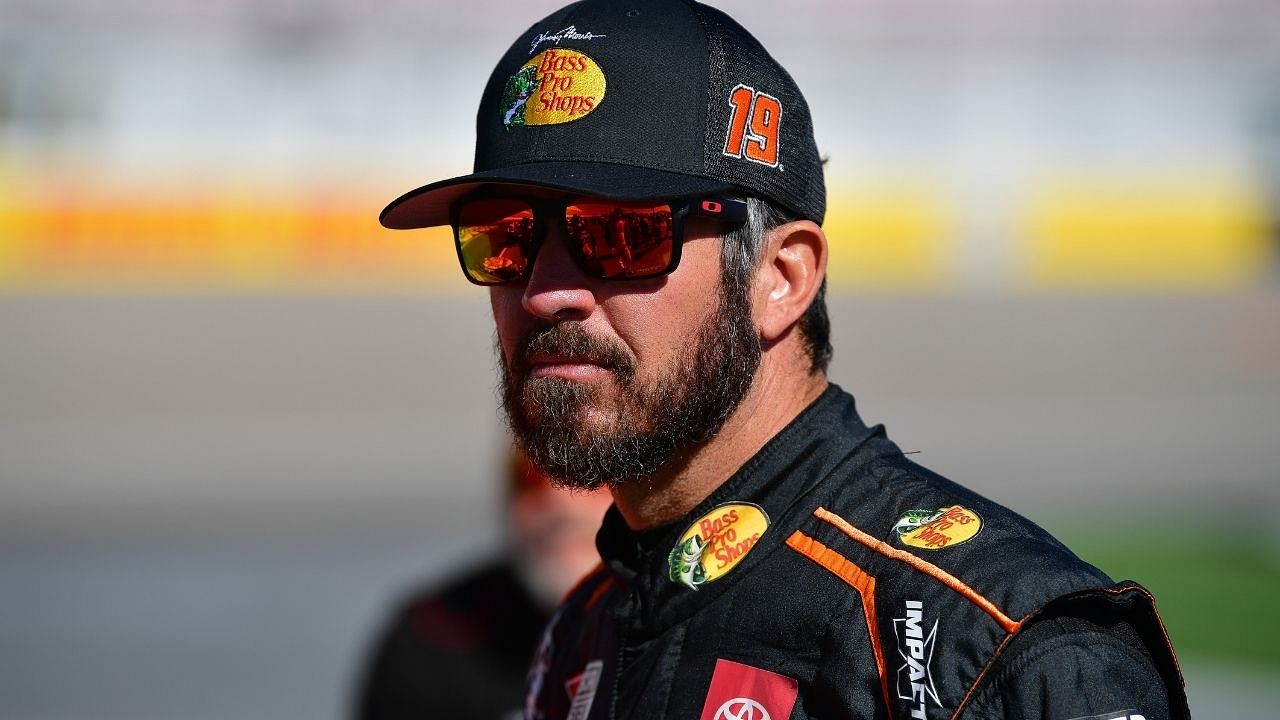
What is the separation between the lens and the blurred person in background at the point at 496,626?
404 cm

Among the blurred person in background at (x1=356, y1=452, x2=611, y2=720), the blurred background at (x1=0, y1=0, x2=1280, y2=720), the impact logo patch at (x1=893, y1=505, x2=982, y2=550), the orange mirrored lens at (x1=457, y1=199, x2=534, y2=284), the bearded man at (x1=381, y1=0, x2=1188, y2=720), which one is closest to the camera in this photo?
the impact logo patch at (x1=893, y1=505, x2=982, y2=550)

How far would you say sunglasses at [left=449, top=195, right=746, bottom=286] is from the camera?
2.01 m

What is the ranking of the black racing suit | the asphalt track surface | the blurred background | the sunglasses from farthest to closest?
the blurred background
the asphalt track surface
the sunglasses
the black racing suit

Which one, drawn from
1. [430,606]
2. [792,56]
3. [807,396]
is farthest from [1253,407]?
[807,396]

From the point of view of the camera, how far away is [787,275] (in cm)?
220

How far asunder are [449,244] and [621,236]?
16.1 meters

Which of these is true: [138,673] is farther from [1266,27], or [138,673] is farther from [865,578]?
[1266,27]

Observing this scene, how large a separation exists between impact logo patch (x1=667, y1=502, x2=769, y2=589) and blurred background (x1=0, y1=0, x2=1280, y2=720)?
12.8 metres

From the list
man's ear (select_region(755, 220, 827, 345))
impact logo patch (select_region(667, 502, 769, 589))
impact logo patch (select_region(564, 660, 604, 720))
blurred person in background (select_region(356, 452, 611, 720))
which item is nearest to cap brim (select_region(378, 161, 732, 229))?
man's ear (select_region(755, 220, 827, 345))

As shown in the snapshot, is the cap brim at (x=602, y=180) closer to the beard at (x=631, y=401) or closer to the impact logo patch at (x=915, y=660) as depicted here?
the beard at (x=631, y=401)

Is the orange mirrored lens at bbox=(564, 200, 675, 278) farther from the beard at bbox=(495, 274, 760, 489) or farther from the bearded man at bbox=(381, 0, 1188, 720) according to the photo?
the beard at bbox=(495, 274, 760, 489)

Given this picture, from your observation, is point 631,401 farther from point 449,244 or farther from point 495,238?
point 449,244

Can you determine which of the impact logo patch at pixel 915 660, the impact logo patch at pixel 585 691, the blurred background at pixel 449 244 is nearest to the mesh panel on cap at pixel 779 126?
the impact logo patch at pixel 915 660
